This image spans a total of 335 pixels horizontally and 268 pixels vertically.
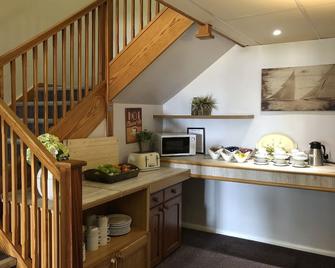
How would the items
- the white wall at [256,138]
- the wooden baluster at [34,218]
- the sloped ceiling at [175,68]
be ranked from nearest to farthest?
the wooden baluster at [34,218] < the sloped ceiling at [175,68] < the white wall at [256,138]

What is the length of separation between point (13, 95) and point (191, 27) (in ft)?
5.06

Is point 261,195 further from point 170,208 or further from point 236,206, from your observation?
point 170,208

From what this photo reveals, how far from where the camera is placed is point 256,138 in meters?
3.61

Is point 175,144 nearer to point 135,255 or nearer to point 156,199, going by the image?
point 156,199

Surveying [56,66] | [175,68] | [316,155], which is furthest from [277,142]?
[56,66]

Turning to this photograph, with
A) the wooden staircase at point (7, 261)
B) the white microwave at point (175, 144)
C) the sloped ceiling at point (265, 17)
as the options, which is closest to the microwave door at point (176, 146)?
the white microwave at point (175, 144)

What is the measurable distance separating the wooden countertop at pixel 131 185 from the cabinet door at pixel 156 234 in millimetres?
235

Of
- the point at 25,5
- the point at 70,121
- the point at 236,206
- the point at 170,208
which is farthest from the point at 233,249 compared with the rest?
the point at 25,5

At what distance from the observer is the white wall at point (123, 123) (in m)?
3.46

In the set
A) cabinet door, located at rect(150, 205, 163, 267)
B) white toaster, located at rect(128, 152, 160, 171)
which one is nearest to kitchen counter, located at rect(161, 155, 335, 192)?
white toaster, located at rect(128, 152, 160, 171)

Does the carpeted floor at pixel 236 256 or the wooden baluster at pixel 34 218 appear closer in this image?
the wooden baluster at pixel 34 218

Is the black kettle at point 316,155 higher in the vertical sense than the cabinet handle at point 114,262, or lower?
higher

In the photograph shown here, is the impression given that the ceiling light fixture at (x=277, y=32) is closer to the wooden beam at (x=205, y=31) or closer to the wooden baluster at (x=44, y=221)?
the wooden beam at (x=205, y=31)

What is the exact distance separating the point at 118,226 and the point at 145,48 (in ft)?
5.35
